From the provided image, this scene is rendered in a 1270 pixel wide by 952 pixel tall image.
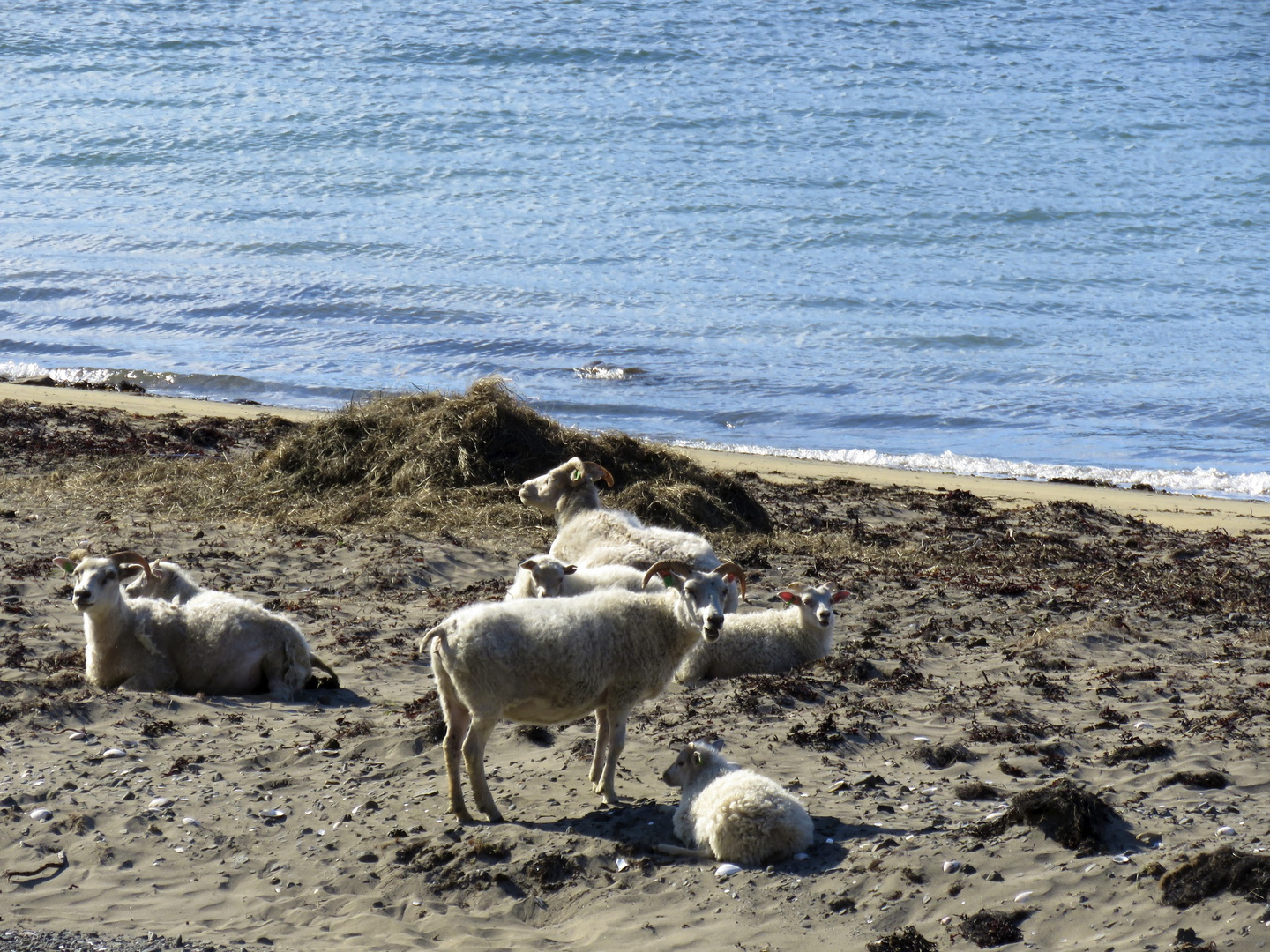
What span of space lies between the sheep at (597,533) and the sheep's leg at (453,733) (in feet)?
7.41

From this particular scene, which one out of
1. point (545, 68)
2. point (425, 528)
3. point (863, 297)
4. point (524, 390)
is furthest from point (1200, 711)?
point (545, 68)

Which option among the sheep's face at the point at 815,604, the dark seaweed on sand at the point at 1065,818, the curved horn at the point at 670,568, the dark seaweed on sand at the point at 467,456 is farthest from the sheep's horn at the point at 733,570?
the dark seaweed on sand at the point at 467,456

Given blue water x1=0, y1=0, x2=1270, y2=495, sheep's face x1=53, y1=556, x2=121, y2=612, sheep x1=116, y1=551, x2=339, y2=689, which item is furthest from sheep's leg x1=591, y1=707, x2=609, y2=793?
blue water x1=0, y1=0, x2=1270, y2=495

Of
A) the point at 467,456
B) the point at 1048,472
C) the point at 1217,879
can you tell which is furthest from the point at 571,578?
the point at 1048,472

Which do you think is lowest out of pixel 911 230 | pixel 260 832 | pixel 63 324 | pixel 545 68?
pixel 260 832

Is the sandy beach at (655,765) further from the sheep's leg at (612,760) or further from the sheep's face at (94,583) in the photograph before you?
the sheep's face at (94,583)

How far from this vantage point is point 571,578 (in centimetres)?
870

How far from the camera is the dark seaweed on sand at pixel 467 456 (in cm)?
1323

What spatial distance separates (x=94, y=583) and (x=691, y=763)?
4155 mm

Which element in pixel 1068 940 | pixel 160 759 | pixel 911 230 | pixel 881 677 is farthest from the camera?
pixel 911 230

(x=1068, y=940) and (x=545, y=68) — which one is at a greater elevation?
(x=545, y=68)

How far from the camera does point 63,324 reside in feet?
88.4

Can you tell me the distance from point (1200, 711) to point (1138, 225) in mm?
25759

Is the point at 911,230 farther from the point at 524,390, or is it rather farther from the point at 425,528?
the point at 425,528
